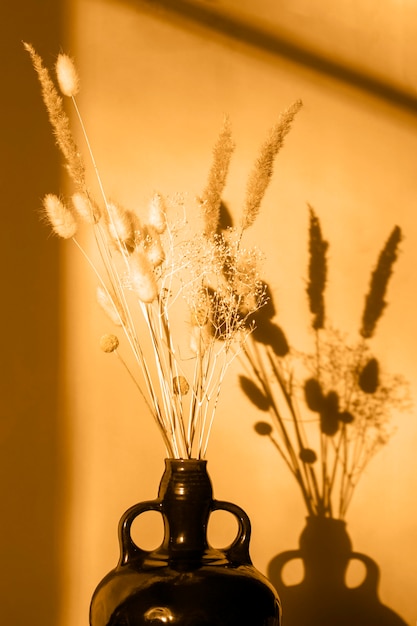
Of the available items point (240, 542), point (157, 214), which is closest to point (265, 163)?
point (157, 214)

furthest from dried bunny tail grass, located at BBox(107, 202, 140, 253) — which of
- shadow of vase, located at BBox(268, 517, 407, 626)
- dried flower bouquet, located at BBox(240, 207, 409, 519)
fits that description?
shadow of vase, located at BBox(268, 517, 407, 626)

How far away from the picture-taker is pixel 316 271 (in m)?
1.88

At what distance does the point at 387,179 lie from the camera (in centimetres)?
193

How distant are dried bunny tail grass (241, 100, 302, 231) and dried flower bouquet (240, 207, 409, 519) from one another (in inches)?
15.3

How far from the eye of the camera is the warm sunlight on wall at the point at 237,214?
175 centimetres

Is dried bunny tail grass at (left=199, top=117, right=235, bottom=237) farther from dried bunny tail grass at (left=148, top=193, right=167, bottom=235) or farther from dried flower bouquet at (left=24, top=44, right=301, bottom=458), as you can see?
dried bunny tail grass at (left=148, top=193, right=167, bottom=235)

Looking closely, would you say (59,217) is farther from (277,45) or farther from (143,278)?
(277,45)

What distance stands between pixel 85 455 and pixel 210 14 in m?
1.15

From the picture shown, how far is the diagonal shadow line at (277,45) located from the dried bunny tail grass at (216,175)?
500 mm

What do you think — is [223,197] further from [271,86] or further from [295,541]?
[295,541]

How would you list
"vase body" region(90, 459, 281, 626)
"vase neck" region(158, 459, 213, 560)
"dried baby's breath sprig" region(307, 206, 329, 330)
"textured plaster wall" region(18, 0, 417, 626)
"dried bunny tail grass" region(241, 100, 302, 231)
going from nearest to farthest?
"vase body" region(90, 459, 281, 626), "vase neck" region(158, 459, 213, 560), "dried bunny tail grass" region(241, 100, 302, 231), "textured plaster wall" region(18, 0, 417, 626), "dried baby's breath sprig" region(307, 206, 329, 330)

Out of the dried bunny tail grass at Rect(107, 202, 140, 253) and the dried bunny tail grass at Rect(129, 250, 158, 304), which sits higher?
the dried bunny tail grass at Rect(107, 202, 140, 253)

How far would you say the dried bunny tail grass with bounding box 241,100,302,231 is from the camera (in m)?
1.46

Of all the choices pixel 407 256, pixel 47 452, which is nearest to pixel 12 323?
pixel 47 452
